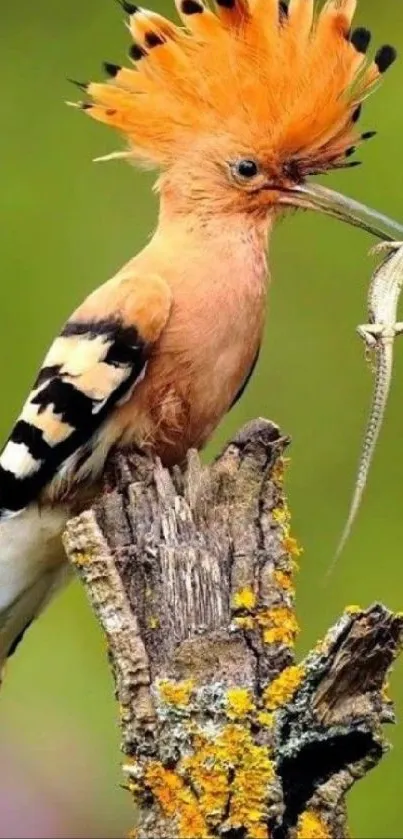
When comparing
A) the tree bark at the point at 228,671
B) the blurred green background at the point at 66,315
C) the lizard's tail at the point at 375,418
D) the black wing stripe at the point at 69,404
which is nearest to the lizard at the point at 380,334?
the lizard's tail at the point at 375,418

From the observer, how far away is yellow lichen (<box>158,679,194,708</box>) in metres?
1.93

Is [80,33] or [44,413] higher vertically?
[80,33]

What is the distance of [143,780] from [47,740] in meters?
1.48

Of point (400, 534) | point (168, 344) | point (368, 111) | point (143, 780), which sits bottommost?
point (143, 780)

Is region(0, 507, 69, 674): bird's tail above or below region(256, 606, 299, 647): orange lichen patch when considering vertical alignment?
below

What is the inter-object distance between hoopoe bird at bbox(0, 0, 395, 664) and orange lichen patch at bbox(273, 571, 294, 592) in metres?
0.50

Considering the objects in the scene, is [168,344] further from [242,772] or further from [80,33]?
[80,33]

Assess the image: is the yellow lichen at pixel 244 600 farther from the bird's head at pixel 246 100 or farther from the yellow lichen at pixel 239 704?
the bird's head at pixel 246 100

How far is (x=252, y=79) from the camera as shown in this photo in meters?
2.61

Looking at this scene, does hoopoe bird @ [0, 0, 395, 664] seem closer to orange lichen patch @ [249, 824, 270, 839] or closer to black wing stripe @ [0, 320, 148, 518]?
black wing stripe @ [0, 320, 148, 518]

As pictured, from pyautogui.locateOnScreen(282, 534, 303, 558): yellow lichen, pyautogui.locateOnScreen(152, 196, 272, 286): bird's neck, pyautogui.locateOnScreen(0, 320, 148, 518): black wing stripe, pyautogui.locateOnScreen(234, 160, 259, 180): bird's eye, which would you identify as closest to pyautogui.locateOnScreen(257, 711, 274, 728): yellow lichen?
pyautogui.locateOnScreen(282, 534, 303, 558): yellow lichen

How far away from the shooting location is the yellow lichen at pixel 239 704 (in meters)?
1.92

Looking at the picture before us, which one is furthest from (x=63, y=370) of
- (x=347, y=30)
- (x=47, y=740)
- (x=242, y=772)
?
(x=47, y=740)

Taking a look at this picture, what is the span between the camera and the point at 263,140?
104 inches
